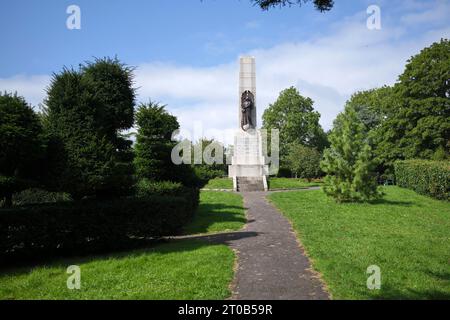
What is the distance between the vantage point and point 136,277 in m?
7.71

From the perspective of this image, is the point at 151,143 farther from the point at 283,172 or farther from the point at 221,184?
the point at 283,172

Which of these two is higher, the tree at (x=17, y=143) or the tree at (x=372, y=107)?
the tree at (x=372, y=107)

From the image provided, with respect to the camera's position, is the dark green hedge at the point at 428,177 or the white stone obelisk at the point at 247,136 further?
the white stone obelisk at the point at 247,136

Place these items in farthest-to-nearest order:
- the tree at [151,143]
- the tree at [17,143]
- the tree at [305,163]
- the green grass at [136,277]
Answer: the tree at [305,163]
the tree at [151,143]
the tree at [17,143]
the green grass at [136,277]

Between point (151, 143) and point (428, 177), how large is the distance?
2119 centimetres

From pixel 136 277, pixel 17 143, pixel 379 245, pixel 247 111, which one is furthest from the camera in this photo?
pixel 247 111

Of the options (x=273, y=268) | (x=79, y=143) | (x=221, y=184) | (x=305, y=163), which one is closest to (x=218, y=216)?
(x=79, y=143)

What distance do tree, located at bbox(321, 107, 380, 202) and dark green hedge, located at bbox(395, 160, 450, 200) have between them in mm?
7037

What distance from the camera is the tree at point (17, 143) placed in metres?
9.40

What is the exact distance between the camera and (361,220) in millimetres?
14664

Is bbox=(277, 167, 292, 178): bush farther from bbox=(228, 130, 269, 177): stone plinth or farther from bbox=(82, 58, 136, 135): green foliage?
bbox=(82, 58, 136, 135): green foliage

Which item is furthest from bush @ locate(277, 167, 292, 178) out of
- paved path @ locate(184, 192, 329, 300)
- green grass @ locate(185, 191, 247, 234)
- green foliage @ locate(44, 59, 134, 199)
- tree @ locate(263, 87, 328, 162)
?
green foliage @ locate(44, 59, 134, 199)

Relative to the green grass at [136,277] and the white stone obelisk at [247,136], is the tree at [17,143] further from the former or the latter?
the white stone obelisk at [247,136]

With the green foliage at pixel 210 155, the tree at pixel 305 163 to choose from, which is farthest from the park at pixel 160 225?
the green foliage at pixel 210 155
